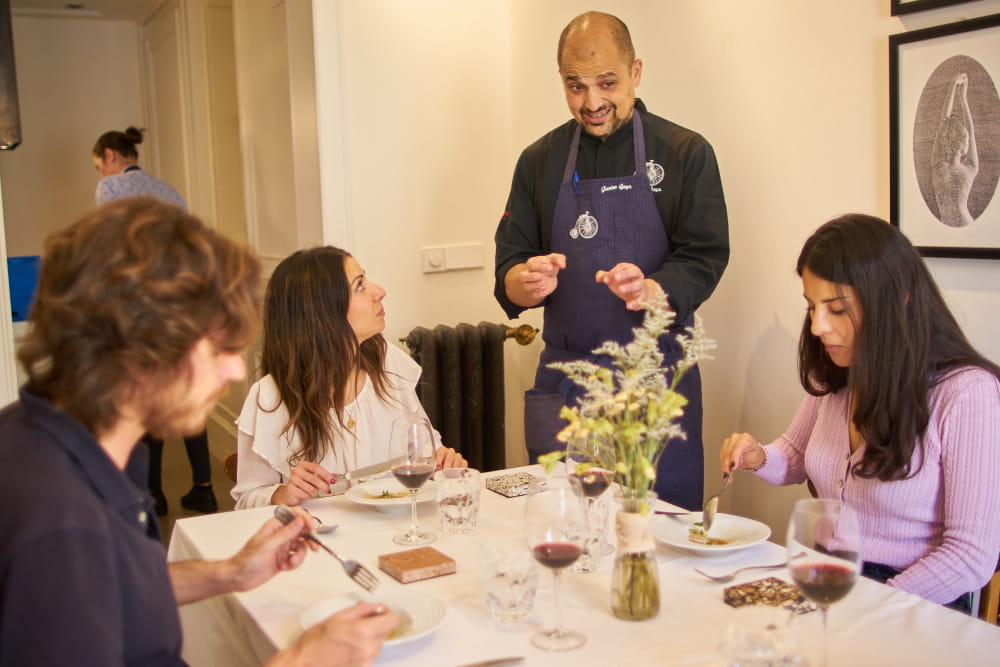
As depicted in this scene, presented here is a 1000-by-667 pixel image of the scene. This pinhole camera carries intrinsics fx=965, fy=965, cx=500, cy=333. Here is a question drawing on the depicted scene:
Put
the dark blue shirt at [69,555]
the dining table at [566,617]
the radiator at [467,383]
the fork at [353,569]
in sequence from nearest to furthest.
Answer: the dark blue shirt at [69,555] < the dining table at [566,617] < the fork at [353,569] < the radiator at [467,383]

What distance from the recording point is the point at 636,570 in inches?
54.1

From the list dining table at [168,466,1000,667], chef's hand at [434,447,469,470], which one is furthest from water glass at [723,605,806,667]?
chef's hand at [434,447,469,470]

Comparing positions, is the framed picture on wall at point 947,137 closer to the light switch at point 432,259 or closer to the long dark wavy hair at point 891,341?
the long dark wavy hair at point 891,341

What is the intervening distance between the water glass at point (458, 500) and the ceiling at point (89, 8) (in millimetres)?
5375

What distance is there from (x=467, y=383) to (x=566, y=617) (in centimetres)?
221

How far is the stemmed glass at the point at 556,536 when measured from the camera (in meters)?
1.32

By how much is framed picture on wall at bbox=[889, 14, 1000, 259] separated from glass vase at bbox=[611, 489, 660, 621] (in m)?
1.19

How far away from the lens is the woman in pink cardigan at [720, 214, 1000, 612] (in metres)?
1.61

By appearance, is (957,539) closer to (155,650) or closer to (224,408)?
(155,650)

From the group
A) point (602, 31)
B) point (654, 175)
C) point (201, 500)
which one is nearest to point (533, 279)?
point (654, 175)

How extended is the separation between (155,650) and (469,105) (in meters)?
2.92

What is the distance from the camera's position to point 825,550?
1.23m

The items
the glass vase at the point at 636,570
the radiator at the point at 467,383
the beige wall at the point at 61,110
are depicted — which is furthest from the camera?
the beige wall at the point at 61,110

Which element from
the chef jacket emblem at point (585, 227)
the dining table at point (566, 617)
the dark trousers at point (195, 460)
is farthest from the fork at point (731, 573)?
the dark trousers at point (195, 460)
